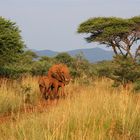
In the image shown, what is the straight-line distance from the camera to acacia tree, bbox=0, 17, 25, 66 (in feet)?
48.0

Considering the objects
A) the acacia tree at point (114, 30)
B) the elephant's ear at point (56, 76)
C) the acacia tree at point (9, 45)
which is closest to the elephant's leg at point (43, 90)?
the elephant's ear at point (56, 76)

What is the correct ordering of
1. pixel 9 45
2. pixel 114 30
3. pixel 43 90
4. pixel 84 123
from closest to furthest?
pixel 84 123 < pixel 43 90 < pixel 9 45 < pixel 114 30

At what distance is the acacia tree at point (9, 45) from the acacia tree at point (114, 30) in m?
12.9

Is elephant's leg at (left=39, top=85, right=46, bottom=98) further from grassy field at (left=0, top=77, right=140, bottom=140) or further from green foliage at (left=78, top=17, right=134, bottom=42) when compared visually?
green foliage at (left=78, top=17, right=134, bottom=42)

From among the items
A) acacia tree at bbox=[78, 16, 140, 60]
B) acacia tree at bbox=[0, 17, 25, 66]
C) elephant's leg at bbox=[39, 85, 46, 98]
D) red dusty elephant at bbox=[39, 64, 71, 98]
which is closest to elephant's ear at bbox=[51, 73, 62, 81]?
red dusty elephant at bbox=[39, 64, 71, 98]

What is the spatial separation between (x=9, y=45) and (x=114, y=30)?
13.6m

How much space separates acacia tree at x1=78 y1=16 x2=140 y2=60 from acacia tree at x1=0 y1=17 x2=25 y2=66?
1287cm

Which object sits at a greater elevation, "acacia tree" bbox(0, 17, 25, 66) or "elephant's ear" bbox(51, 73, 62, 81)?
"acacia tree" bbox(0, 17, 25, 66)

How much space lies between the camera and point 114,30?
27641 millimetres

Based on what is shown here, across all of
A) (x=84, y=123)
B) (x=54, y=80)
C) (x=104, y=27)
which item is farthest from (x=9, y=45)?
(x=104, y=27)

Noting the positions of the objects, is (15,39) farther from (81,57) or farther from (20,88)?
(81,57)

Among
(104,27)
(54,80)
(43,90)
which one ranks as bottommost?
(43,90)

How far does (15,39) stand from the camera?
586 inches

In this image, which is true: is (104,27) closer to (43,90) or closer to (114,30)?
(114,30)
